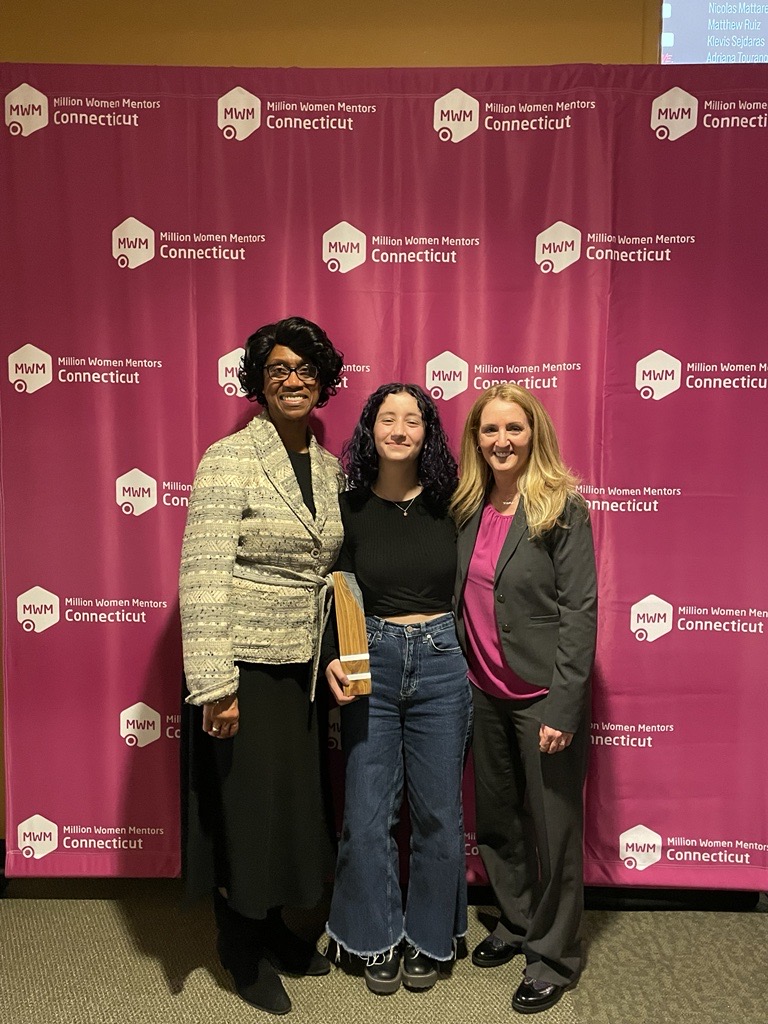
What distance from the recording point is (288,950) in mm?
2453

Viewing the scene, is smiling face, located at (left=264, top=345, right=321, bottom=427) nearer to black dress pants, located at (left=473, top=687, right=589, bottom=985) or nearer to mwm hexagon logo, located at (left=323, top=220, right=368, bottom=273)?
mwm hexagon logo, located at (left=323, top=220, right=368, bottom=273)

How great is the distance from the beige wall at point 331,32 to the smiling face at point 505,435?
1.33 m

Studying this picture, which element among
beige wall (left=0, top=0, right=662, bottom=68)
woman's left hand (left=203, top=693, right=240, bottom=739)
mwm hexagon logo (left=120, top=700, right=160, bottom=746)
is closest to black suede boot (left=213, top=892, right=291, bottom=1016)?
woman's left hand (left=203, top=693, right=240, bottom=739)

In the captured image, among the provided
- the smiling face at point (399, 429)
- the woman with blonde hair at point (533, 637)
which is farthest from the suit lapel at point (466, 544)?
the smiling face at point (399, 429)

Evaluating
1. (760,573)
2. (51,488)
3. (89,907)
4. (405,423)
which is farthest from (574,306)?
(89,907)

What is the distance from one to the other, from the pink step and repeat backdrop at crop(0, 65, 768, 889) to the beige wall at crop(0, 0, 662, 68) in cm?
18

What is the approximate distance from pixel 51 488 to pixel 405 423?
133 centimetres

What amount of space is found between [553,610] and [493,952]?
116cm

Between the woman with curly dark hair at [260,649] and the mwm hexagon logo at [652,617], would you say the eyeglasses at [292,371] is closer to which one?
the woman with curly dark hair at [260,649]

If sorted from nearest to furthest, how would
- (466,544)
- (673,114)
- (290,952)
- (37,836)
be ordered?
(466,544) → (290,952) → (673,114) → (37,836)

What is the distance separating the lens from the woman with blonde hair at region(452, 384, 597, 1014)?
7.28 ft

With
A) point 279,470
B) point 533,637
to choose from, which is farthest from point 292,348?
point 533,637

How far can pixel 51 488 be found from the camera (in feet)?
8.93

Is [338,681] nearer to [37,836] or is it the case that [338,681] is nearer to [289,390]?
[289,390]
